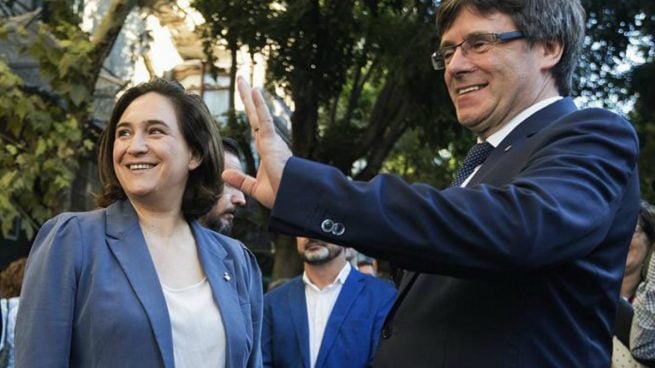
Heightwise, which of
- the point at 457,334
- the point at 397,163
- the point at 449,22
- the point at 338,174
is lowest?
the point at 397,163

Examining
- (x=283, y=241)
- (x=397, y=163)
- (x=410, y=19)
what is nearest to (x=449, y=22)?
(x=410, y=19)

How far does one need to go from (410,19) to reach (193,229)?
9090 mm

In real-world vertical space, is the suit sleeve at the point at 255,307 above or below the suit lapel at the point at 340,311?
above

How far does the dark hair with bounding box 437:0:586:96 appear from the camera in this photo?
8.73 ft

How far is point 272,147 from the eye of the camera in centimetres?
217

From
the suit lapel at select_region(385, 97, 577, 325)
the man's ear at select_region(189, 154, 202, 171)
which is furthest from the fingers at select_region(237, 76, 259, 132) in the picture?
the man's ear at select_region(189, 154, 202, 171)

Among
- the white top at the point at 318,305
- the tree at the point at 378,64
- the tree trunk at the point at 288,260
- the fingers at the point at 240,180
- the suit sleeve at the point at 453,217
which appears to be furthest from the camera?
the tree trunk at the point at 288,260

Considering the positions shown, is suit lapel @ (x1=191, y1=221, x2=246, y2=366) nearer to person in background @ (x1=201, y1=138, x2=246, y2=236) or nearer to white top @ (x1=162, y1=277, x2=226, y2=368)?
white top @ (x1=162, y1=277, x2=226, y2=368)

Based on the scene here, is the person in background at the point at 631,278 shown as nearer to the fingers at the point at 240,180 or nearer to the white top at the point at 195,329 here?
the white top at the point at 195,329

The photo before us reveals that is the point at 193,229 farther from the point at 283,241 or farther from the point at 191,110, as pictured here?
the point at 283,241

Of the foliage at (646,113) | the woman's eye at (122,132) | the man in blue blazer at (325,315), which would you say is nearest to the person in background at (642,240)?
the man in blue blazer at (325,315)

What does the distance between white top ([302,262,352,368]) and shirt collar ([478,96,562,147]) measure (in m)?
3.70

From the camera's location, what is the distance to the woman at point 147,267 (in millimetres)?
3453

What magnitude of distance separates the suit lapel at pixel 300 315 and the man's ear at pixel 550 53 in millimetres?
3794
